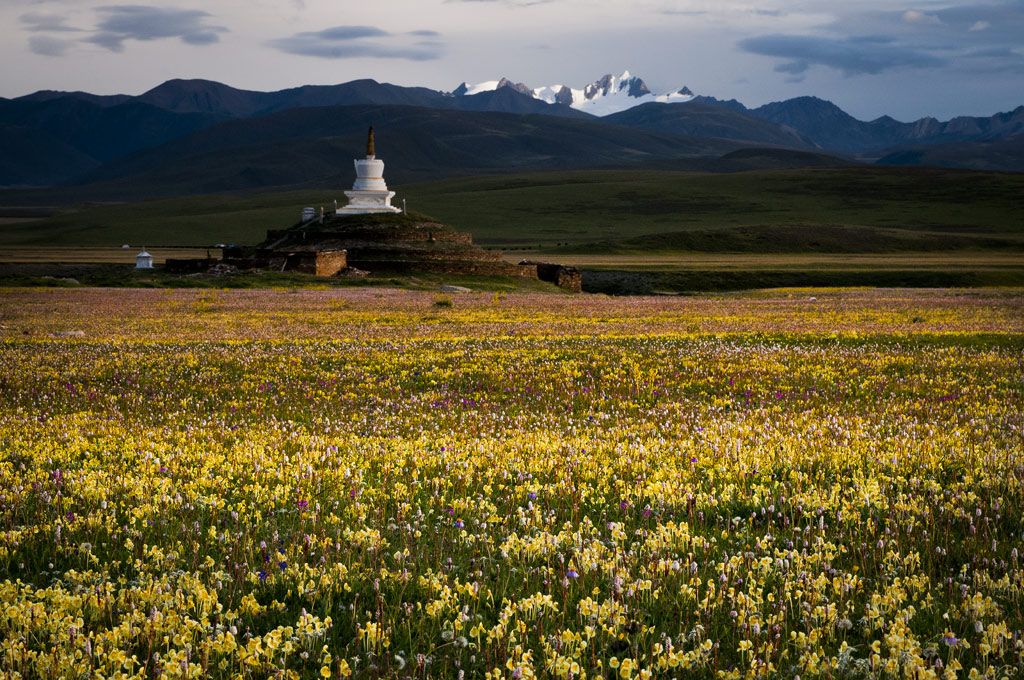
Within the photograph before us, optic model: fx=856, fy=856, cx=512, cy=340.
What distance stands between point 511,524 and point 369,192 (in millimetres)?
93632

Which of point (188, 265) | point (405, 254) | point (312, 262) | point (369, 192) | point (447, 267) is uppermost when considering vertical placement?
point (369, 192)

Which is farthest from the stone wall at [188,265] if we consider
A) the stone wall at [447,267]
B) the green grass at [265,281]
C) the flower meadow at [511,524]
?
the flower meadow at [511,524]

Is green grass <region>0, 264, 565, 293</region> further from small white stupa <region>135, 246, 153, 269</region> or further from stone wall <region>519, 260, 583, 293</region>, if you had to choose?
stone wall <region>519, 260, 583, 293</region>

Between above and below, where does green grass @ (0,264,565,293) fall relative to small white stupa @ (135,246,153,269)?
below

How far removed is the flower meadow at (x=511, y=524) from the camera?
5.15 meters

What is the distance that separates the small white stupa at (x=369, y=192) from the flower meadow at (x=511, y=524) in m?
80.9

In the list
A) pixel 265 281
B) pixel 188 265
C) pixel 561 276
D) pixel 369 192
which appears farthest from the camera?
pixel 369 192

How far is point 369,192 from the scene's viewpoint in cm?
9794

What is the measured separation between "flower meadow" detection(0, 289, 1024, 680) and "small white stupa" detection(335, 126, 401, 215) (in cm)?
8095

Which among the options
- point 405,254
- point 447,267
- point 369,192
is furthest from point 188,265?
point 369,192

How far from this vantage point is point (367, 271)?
78625mm

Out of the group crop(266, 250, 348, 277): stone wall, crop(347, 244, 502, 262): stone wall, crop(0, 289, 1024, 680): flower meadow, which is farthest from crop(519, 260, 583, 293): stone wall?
crop(0, 289, 1024, 680): flower meadow

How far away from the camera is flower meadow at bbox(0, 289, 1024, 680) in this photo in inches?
203

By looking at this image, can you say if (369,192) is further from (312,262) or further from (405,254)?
(312,262)
